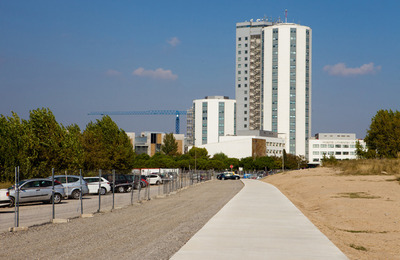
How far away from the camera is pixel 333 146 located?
600ft

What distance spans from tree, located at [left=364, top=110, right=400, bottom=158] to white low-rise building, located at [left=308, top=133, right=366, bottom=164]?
9744 centimetres

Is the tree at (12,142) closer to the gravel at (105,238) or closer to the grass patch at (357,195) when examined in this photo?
the gravel at (105,238)

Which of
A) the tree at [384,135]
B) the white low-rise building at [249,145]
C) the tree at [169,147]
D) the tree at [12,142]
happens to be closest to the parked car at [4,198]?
the tree at [12,142]

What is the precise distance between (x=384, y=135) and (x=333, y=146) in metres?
109

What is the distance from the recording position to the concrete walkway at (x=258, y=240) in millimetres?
11336

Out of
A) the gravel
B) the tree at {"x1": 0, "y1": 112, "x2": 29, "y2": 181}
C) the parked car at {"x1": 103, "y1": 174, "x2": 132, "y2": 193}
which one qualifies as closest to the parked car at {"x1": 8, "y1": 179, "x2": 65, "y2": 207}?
the gravel

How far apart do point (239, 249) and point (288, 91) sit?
161 m

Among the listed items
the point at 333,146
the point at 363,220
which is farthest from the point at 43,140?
the point at 333,146

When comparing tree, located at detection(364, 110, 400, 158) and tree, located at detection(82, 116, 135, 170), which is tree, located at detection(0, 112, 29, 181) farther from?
Result: tree, located at detection(364, 110, 400, 158)

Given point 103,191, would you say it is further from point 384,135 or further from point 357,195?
point 384,135

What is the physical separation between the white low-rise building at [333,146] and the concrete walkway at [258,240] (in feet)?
529

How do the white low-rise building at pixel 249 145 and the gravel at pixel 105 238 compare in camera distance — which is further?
the white low-rise building at pixel 249 145

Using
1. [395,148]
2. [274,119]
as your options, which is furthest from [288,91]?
[395,148]

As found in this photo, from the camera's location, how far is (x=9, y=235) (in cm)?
1555
